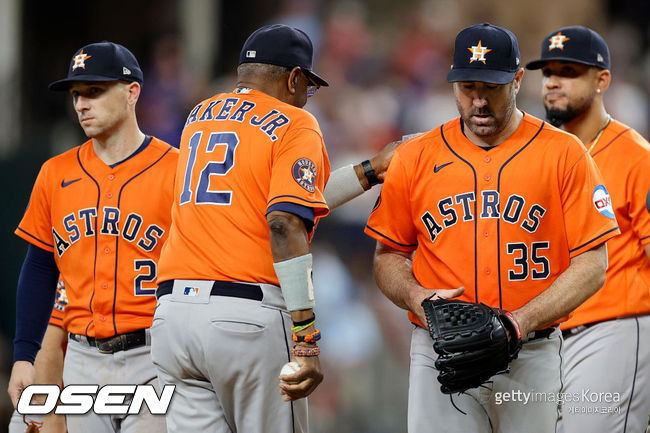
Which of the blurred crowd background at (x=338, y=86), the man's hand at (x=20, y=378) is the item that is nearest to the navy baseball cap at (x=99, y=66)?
the man's hand at (x=20, y=378)

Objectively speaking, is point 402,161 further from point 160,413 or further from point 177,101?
point 177,101

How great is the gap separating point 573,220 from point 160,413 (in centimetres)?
208

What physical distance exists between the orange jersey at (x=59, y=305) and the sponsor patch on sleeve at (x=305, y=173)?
170cm

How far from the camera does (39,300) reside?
4711mm

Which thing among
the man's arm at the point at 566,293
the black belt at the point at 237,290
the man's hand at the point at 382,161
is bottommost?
the black belt at the point at 237,290

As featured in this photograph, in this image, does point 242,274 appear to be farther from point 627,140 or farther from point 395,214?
point 627,140

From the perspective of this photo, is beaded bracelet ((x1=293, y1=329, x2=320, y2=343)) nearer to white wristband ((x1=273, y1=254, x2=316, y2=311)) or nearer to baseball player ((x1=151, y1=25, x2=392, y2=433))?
baseball player ((x1=151, y1=25, x2=392, y2=433))

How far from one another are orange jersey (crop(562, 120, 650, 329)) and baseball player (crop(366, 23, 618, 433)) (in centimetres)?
88

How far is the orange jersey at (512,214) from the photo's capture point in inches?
154

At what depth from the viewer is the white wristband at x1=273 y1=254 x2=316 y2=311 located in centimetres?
376

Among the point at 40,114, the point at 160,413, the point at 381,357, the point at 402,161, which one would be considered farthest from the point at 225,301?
the point at 40,114

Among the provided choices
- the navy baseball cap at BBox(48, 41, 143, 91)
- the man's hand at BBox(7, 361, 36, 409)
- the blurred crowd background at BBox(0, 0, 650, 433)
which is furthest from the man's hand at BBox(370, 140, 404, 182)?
the blurred crowd background at BBox(0, 0, 650, 433)

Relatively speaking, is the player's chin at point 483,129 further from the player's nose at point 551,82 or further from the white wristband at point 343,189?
the player's nose at point 551,82

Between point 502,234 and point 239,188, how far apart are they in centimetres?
116
